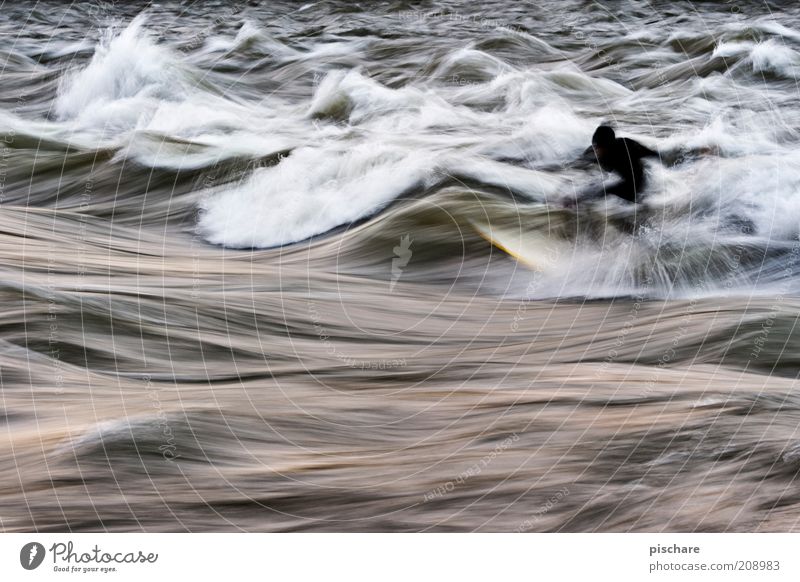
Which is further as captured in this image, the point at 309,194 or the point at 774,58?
the point at 774,58

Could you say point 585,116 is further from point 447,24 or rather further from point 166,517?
point 166,517

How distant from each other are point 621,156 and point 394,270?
2.54 ft

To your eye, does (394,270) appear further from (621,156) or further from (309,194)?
(621,156)

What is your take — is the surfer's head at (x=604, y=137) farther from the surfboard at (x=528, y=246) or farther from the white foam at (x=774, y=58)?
the white foam at (x=774, y=58)

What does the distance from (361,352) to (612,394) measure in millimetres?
709

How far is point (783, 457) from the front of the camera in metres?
2.19
